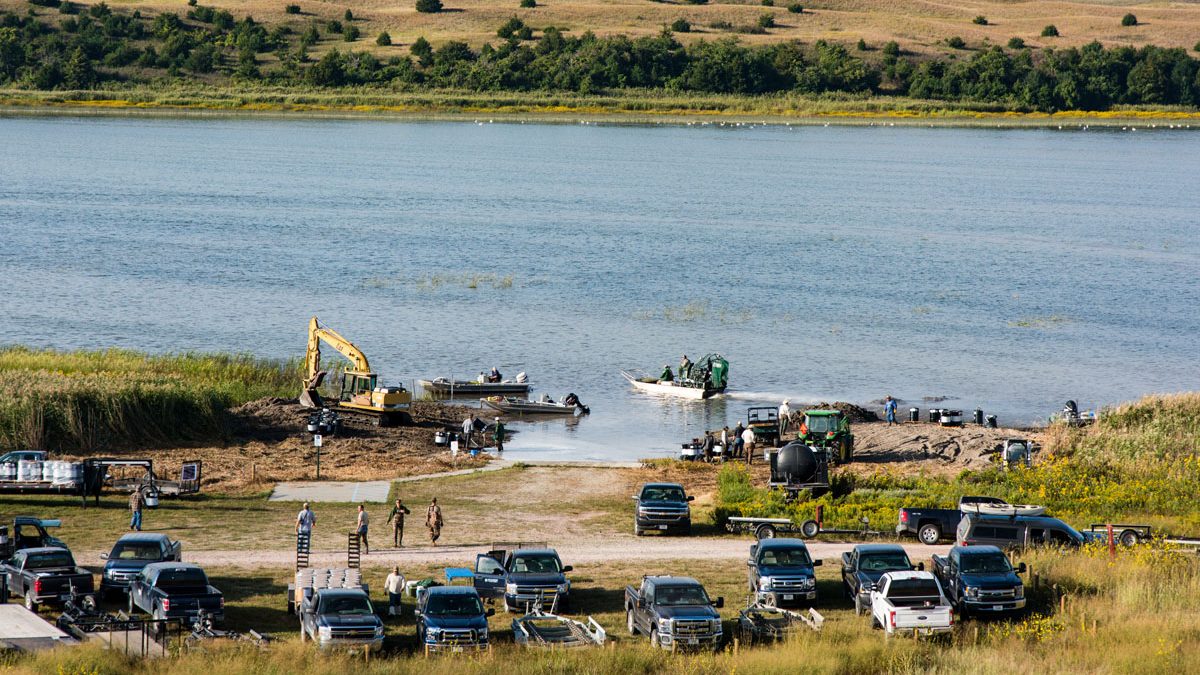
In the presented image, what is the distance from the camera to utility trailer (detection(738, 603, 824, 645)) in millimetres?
28125

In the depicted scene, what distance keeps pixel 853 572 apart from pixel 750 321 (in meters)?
51.3

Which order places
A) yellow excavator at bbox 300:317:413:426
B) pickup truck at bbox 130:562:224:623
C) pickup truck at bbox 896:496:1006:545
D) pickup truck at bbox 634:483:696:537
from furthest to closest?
yellow excavator at bbox 300:317:413:426, pickup truck at bbox 634:483:696:537, pickup truck at bbox 896:496:1006:545, pickup truck at bbox 130:562:224:623

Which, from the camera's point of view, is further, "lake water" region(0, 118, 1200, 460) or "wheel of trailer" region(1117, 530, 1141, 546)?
"lake water" region(0, 118, 1200, 460)

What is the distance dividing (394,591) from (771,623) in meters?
7.28

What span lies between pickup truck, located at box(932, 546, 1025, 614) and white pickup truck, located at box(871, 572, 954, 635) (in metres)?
0.78

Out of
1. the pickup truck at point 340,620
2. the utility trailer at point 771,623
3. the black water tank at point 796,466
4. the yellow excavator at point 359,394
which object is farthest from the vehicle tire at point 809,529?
the yellow excavator at point 359,394

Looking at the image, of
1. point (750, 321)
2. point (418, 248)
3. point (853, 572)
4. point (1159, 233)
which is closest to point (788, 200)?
point (1159, 233)

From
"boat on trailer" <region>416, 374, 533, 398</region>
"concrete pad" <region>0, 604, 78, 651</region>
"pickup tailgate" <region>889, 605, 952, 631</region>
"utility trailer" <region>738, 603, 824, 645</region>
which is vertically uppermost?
"pickup tailgate" <region>889, 605, 952, 631</region>

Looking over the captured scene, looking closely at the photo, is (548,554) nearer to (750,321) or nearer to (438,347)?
(438,347)

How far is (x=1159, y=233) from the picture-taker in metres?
124

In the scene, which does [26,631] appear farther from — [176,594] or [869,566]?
[869,566]

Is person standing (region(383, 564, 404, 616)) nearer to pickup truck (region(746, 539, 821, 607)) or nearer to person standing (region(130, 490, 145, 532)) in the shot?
pickup truck (region(746, 539, 821, 607))

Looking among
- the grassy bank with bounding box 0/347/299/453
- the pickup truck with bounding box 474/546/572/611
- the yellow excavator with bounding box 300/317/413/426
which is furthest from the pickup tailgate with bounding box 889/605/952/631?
the yellow excavator with bounding box 300/317/413/426

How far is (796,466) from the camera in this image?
41562 millimetres
